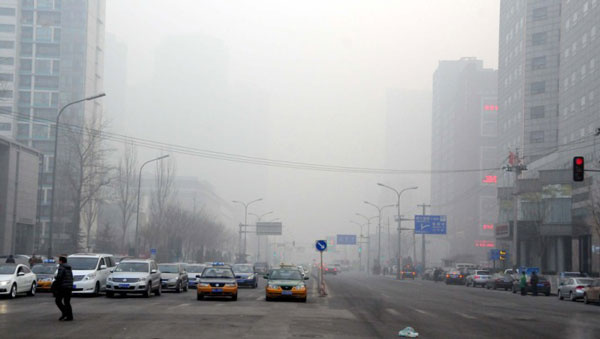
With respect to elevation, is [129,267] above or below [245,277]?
above

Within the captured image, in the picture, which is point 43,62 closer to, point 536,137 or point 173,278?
point 536,137

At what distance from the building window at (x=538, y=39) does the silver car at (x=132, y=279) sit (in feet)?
296

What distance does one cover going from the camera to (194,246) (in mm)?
109062

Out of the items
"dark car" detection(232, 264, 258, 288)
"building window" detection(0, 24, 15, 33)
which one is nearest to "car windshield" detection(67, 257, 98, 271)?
"dark car" detection(232, 264, 258, 288)

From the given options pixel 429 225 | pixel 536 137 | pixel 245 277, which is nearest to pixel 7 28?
pixel 429 225

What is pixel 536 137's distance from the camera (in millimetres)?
108312

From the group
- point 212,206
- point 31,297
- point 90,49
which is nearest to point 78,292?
point 31,297

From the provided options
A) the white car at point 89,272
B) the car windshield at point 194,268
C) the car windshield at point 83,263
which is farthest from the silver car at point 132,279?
the car windshield at point 194,268

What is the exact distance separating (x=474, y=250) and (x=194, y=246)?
238ft

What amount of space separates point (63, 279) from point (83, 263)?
545 inches

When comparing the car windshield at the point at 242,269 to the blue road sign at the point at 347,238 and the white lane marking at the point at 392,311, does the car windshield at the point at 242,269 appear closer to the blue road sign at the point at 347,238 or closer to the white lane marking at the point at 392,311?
the white lane marking at the point at 392,311

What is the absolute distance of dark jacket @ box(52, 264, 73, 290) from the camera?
1878 centimetres

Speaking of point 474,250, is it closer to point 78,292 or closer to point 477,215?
point 477,215

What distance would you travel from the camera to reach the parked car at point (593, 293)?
38688mm
